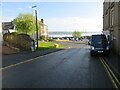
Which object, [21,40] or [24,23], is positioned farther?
[24,23]

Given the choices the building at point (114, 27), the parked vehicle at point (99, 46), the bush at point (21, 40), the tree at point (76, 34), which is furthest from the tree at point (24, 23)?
the tree at point (76, 34)

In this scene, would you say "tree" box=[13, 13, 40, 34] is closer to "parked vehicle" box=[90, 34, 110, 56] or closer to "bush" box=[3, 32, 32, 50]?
"bush" box=[3, 32, 32, 50]

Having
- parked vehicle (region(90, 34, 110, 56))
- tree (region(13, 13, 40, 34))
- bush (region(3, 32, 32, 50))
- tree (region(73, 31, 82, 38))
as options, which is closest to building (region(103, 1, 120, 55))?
parked vehicle (region(90, 34, 110, 56))

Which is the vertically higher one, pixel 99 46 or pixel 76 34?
pixel 76 34

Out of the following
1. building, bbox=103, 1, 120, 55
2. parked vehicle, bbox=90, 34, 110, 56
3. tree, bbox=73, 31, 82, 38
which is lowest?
parked vehicle, bbox=90, 34, 110, 56

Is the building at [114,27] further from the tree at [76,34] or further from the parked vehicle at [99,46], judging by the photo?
the tree at [76,34]

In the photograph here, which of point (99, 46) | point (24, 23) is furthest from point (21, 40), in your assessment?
point (24, 23)

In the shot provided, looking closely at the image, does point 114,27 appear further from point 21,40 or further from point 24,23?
point 24,23

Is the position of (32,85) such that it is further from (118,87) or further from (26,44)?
(26,44)

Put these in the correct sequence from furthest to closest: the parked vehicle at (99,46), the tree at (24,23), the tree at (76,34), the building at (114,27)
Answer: the tree at (76,34) → the tree at (24,23) → the building at (114,27) → the parked vehicle at (99,46)

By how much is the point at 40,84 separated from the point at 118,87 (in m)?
3.06

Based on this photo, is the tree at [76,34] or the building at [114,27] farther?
the tree at [76,34]

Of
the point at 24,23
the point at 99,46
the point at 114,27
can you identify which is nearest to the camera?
the point at 99,46

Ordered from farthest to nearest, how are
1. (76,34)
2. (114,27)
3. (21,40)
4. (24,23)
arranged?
(76,34)
(24,23)
(21,40)
(114,27)
